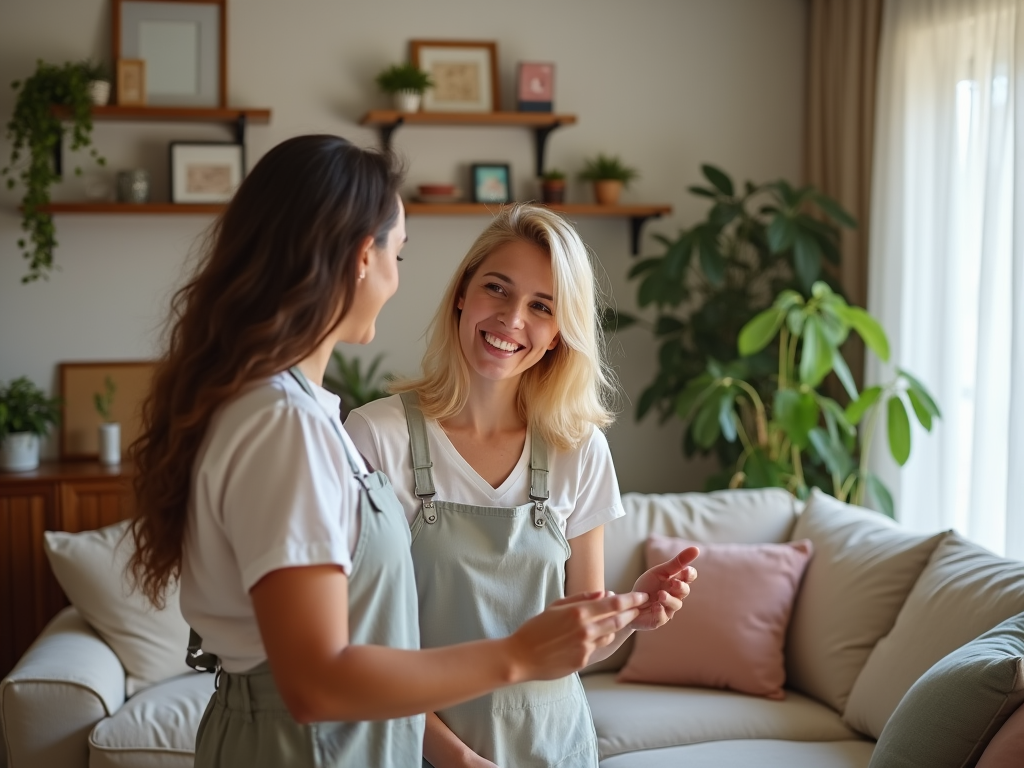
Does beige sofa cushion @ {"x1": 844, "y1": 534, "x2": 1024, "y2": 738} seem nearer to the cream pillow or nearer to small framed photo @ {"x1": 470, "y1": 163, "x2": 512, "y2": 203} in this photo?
the cream pillow

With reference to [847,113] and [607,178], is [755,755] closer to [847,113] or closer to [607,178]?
[607,178]

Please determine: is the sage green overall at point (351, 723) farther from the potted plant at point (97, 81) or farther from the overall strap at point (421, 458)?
the potted plant at point (97, 81)

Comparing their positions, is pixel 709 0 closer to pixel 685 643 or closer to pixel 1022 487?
pixel 1022 487

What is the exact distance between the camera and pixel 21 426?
12.9 feet

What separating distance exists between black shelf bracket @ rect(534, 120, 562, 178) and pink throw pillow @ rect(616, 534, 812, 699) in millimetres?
2083

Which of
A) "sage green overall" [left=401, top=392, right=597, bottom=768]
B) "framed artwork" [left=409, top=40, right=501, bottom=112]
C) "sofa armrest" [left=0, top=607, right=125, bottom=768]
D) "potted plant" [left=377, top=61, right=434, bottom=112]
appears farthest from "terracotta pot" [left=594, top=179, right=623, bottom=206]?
"sage green overall" [left=401, top=392, right=597, bottom=768]

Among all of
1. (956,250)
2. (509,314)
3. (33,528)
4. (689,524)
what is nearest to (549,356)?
(509,314)

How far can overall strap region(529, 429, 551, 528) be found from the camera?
1734 mm

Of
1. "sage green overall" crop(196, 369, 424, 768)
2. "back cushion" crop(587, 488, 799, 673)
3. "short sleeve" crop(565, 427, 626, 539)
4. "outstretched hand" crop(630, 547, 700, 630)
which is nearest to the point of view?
"sage green overall" crop(196, 369, 424, 768)

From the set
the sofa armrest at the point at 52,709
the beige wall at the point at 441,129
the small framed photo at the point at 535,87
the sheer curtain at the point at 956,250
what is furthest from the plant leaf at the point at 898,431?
the sofa armrest at the point at 52,709

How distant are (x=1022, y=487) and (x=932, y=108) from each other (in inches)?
54.1

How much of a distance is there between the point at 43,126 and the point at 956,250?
3219mm

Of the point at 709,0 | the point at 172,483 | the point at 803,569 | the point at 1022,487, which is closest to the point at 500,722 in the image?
the point at 172,483

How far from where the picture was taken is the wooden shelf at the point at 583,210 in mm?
4285
